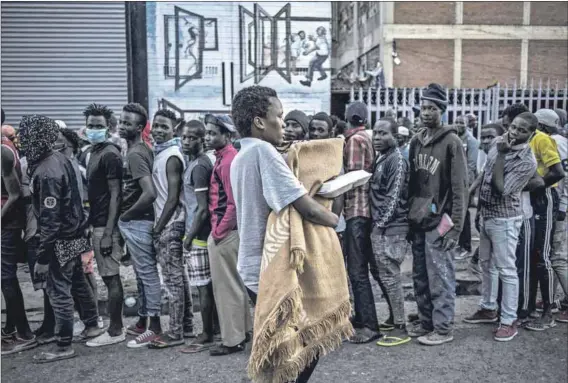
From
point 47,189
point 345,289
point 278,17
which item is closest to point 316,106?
point 278,17

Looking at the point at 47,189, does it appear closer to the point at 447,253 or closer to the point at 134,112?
the point at 134,112

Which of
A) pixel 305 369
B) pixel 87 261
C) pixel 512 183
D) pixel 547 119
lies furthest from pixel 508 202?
pixel 87 261

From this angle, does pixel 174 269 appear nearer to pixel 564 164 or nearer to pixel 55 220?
pixel 55 220

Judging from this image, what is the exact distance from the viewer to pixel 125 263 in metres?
7.67

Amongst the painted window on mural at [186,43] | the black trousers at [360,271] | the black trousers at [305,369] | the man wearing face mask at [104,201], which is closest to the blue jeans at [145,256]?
the man wearing face mask at [104,201]

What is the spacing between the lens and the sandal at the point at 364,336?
4.77 meters

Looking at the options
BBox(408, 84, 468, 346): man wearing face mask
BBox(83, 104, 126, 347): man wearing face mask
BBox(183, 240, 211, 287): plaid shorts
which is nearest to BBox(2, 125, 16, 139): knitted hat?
BBox(83, 104, 126, 347): man wearing face mask

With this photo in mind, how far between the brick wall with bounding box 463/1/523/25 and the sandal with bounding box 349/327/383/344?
24184mm

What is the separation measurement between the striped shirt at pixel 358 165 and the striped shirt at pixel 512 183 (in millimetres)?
1061

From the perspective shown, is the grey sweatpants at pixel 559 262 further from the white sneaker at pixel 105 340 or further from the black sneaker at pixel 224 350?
the white sneaker at pixel 105 340

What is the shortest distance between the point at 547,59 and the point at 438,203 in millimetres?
25564

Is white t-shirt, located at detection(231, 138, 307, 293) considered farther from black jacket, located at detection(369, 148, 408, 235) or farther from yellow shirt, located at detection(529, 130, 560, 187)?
yellow shirt, located at detection(529, 130, 560, 187)

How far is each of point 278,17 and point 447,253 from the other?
8.29 meters

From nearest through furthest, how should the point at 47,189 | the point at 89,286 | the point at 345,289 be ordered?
1. the point at 345,289
2. the point at 47,189
3. the point at 89,286
